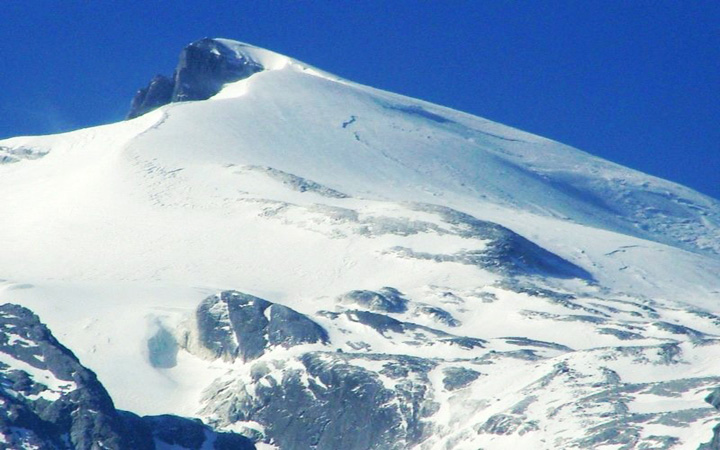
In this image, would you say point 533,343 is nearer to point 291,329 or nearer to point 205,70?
point 291,329

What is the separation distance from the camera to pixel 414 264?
4633 inches

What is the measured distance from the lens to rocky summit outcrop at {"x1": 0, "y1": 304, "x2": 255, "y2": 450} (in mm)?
73250

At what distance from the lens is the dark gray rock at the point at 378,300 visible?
105250mm

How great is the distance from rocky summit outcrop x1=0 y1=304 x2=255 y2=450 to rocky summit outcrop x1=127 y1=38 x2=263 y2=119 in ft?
329

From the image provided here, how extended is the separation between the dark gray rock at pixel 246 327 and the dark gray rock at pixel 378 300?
9.36m

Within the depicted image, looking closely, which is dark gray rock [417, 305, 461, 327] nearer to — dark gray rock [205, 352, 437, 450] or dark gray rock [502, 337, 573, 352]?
dark gray rock [502, 337, 573, 352]

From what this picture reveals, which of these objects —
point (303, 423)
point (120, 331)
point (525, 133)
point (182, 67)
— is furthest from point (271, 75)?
point (303, 423)

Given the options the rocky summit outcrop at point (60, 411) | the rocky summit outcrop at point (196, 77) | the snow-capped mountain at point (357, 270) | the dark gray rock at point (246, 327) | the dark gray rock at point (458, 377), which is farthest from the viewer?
the rocky summit outcrop at point (196, 77)

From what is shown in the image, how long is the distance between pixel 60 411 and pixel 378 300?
33751mm

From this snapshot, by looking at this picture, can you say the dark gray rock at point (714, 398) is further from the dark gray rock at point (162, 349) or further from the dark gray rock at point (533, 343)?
the dark gray rock at point (162, 349)

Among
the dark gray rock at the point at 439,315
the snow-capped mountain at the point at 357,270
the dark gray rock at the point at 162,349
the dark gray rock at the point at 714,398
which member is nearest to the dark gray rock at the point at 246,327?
the snow-capped mountain at the point at 357,270

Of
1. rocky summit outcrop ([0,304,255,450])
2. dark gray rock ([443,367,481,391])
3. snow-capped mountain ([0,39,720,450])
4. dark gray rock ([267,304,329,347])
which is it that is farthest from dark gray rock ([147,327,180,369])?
dark gray rock ([443,367,481,391])

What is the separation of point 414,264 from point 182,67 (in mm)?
74701

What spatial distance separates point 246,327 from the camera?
95.4 metres
